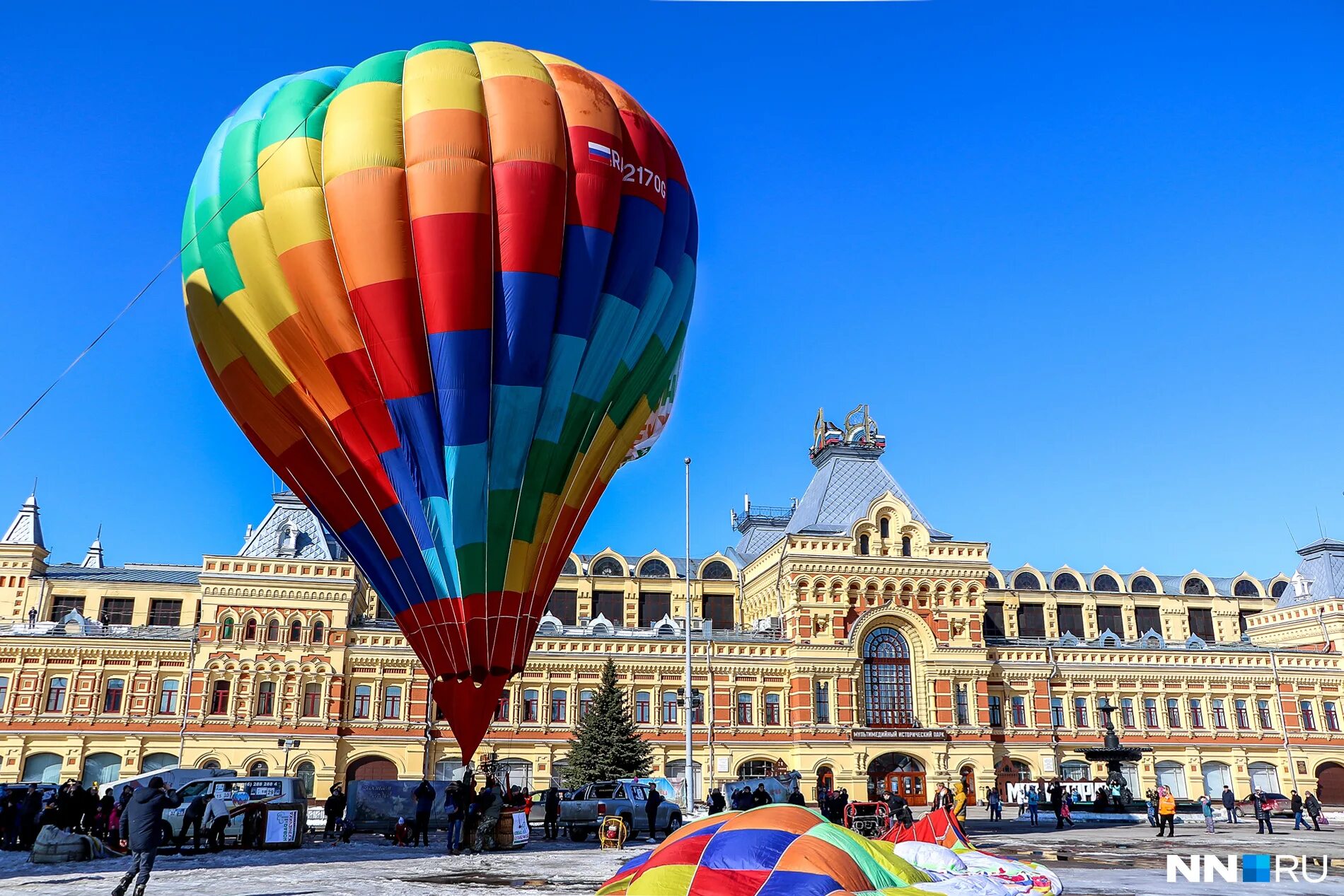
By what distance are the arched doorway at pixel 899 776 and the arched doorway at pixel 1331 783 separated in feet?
75.4

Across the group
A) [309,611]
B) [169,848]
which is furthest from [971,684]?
[169,848]

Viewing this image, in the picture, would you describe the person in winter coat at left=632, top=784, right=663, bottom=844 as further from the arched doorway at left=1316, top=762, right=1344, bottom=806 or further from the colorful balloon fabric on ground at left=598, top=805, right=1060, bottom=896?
the arched doorway at left=1316, top=762, right=1344, bottom=806

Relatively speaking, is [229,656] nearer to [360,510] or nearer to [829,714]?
[829,714]

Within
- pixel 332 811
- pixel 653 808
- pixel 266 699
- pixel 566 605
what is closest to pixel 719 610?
pixel 566 605

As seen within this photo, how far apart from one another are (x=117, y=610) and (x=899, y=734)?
132 ft

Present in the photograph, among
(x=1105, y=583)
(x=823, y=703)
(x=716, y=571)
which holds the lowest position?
(x=823, y=703)

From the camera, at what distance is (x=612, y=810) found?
89.2 ft

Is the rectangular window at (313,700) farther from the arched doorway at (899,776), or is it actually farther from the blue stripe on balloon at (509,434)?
the blue stripe on balloon at (509,434)

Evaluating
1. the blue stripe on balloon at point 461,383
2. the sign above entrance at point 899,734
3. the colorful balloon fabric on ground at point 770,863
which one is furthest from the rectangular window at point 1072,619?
the colorful balloon fabric on ground at point 770,863

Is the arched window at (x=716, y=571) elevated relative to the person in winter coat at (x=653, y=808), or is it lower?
elevated

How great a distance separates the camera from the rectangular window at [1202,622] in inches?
2496

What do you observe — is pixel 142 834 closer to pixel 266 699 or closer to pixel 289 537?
pixel 266 699

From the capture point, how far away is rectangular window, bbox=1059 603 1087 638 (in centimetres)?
6212

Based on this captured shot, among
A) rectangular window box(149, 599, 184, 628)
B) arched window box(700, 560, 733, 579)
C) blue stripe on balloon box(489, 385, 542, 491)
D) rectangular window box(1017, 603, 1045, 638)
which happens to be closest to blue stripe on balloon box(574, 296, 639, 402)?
blue stripe on balloon box(489, 385, 542, 491)
